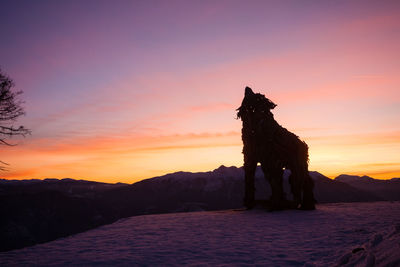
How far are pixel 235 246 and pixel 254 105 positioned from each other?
44.2 feet

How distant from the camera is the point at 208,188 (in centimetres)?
13912

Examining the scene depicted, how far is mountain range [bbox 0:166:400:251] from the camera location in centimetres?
10719

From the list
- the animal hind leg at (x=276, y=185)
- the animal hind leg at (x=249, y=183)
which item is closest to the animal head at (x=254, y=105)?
the animal hind leg at (x=249, y=183)

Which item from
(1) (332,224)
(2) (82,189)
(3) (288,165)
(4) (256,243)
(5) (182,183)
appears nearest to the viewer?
(4) (256,243)

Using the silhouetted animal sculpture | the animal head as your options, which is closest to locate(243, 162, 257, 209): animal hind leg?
the silhouetted animal sculpture

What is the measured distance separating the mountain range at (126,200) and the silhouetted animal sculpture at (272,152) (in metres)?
71.9

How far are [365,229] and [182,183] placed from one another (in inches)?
5398

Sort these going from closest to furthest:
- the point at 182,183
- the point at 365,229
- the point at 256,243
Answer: the point at 256,243
the point at 365,229
the point at 182,183

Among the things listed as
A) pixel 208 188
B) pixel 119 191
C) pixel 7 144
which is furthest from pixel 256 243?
pixel 119 191

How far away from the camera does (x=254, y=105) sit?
22531 millimetres

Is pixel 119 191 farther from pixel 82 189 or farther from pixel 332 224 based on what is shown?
pixel 332 224

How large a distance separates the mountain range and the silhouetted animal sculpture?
71.9 metres

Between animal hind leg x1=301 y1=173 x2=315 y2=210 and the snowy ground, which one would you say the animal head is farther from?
the snowy ground

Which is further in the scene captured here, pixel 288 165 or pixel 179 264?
pixel 288 165
